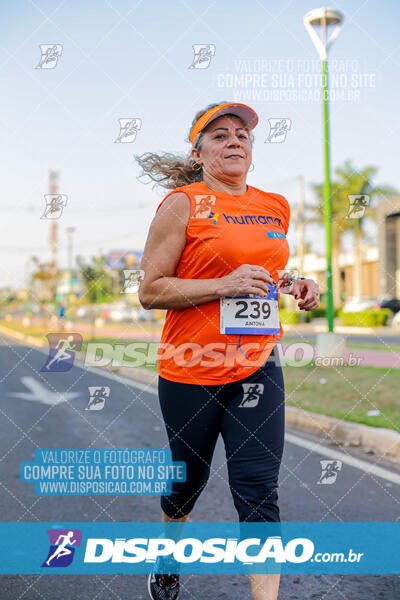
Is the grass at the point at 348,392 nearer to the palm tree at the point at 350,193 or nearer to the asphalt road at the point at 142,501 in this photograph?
the asphalt road at the point at 142,501

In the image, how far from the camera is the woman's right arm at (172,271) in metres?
2.44

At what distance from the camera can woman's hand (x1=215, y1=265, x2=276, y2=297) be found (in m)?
2.39

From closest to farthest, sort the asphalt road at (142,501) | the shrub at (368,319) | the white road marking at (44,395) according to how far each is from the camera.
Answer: the asphalt road at (142,501) < the white road marking at (44,395) < the shrub at (368,319)

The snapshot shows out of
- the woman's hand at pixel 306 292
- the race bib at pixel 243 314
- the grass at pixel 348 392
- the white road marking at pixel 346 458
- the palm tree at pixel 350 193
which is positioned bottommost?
the white road marking at pixel 346 458

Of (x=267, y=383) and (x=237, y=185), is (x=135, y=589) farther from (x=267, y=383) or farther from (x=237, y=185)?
(x=237, y=185)

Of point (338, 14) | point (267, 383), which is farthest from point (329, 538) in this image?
point (338, 14)

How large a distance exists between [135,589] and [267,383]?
3.96ft

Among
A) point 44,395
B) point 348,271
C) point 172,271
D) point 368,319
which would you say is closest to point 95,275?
point 348,271

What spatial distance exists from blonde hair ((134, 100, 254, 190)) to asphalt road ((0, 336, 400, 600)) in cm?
184

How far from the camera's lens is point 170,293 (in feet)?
8.25

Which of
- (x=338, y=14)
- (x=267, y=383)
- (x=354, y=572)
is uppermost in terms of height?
(x=338, y=14)

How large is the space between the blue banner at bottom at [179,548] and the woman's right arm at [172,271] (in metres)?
1.01

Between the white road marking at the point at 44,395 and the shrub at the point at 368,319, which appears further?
the shrub at the point at 368,319

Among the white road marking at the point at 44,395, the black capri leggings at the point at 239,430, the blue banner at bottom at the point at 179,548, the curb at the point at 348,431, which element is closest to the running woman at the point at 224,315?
the black capri leggings at the point at 239,430
